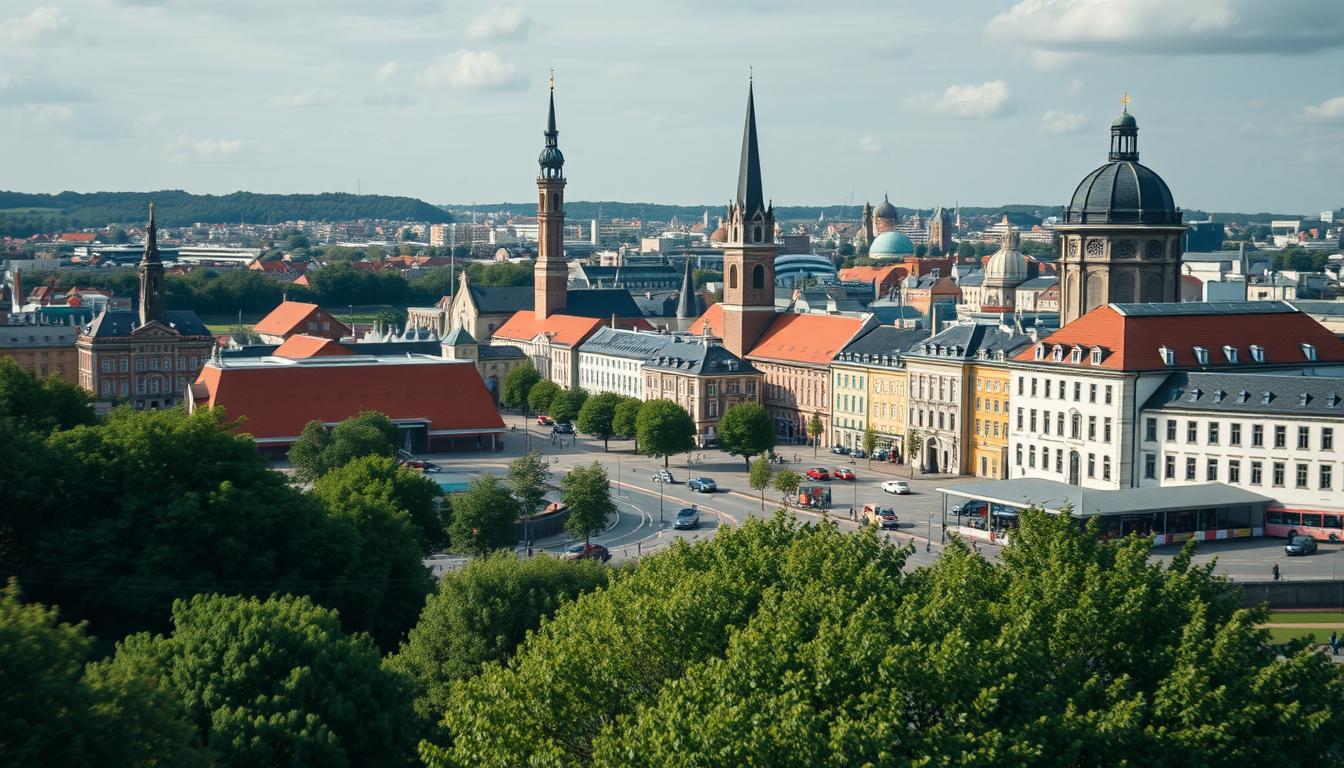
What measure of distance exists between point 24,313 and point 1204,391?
334 ft

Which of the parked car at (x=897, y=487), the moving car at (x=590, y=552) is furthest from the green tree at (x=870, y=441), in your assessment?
the moving car at (x=590, y=552)

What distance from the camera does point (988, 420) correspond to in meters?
96.7

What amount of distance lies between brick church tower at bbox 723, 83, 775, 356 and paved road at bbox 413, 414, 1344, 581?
12433 mm

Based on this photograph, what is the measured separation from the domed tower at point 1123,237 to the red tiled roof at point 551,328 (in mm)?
51083

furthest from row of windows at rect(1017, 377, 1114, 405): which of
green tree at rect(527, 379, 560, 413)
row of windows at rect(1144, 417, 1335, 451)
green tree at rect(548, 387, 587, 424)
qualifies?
green tree at rect(527, 379, 560, 413)

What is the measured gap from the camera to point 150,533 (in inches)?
1895

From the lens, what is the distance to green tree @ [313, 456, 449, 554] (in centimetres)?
6350

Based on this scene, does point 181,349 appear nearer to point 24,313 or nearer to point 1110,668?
point 24,313

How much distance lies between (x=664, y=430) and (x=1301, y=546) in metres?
38.6

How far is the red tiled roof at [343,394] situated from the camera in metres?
107

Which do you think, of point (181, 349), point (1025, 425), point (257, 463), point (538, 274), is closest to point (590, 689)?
point (257, 463)

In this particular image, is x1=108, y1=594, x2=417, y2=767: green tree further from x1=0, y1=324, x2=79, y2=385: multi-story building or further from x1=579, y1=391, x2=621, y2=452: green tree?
x1=0, y1=324, x2=79, y2=385: multi-story building

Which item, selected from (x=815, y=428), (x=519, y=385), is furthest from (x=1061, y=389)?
(x=519, y=385)

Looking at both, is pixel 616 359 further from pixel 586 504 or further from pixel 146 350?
pixel 586 504
